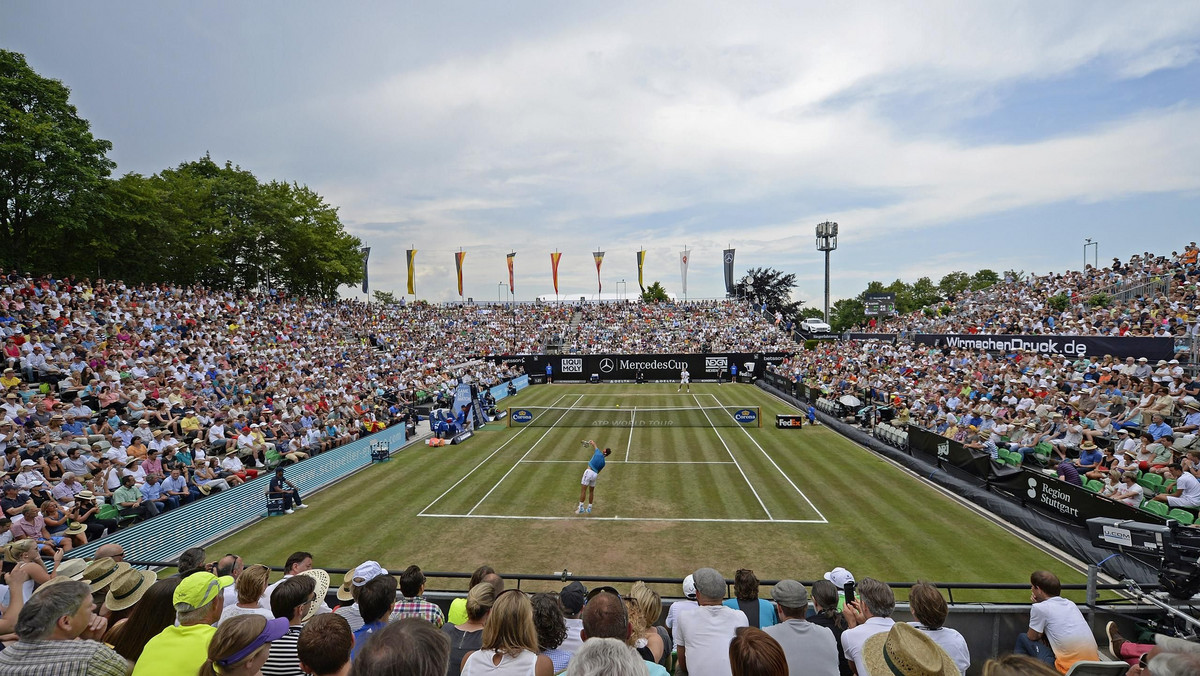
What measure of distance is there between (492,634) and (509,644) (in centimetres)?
13

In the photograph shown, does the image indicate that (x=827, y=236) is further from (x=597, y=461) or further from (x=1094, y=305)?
(x=597, y=461)

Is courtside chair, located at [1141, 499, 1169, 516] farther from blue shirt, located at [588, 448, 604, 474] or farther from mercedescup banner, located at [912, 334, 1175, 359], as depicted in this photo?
mercedescup banner, located at [912, 334, 1175, 359]

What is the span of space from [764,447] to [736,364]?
26.9 m

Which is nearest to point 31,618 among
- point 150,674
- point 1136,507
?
point 150,674

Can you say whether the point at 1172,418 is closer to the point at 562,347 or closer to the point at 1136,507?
the point at 1136,507

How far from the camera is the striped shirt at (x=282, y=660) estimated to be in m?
3.75

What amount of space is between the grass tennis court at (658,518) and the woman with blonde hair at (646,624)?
699 cm

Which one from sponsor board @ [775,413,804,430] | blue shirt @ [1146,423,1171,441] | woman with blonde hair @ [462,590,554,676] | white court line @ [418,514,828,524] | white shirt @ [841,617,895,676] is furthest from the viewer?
sponsor board @ [775,413,804,430]

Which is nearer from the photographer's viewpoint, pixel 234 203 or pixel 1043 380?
pixel 1043 380

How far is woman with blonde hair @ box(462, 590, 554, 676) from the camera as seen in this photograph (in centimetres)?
346

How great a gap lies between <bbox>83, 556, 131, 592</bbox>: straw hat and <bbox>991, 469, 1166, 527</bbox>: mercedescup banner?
637 inches

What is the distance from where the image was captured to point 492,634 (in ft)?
11.4

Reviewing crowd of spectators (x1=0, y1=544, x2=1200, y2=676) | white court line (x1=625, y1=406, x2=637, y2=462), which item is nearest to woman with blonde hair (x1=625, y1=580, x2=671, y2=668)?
crowd of spectators (x1=0, y1=544, x2=1200, y2=676)

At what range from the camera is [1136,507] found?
→ 11.1 m
